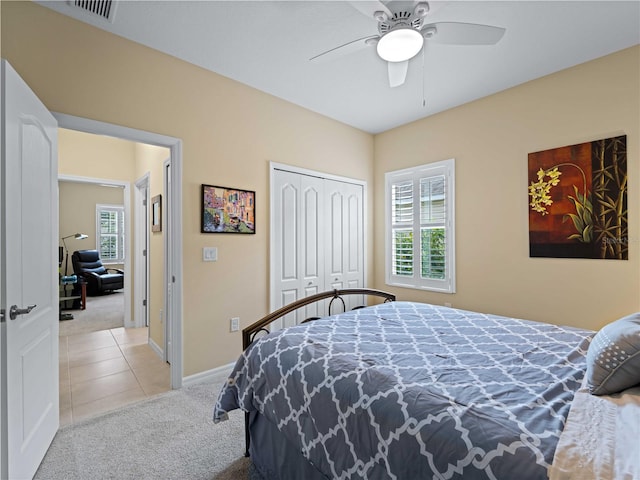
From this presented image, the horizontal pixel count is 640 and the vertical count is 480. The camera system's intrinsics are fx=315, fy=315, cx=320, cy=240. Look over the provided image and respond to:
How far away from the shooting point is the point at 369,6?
1.65 m

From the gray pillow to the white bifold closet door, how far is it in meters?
2.69

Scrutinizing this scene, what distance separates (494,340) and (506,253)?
6.02ft

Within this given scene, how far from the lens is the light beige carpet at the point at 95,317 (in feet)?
15.0

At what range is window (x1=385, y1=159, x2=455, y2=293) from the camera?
12.1 feet

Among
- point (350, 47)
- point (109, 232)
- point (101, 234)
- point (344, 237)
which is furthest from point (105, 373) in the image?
point (109, 232)

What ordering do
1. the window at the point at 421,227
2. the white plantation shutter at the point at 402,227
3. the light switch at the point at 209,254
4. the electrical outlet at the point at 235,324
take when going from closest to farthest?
the light switch at the point at 209,254, the electrical outlet at the point at 235,324, the window at the point at 421,227, the white plantation shutter at the point at 402,227

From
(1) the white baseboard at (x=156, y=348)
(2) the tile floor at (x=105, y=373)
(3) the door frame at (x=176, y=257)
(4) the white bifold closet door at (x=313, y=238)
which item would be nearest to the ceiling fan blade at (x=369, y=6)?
(3) the door frame at (x=176, y=257)

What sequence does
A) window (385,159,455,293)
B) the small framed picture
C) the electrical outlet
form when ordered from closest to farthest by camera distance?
the electrical outlet
the small framed picture
window (385,159,455,293)

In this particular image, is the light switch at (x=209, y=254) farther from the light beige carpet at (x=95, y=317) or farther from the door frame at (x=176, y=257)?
the light beige carpet at (x=95, y=317)

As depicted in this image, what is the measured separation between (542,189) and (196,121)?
3273 mm

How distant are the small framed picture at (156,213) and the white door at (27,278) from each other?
1.44m

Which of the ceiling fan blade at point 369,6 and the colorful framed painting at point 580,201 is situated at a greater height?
the ceiling fan blade at point 369,6

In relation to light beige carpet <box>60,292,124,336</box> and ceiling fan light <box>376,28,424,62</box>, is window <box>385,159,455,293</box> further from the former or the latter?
light beige carpet <box>60,292,124,336</box>

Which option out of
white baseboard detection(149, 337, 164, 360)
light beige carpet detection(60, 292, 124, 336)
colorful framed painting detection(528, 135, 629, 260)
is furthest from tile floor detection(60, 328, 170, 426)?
colorful framed painting detection(528, 135, 629, 260)
